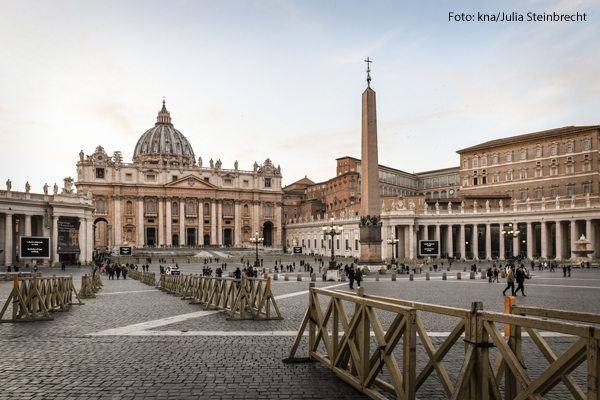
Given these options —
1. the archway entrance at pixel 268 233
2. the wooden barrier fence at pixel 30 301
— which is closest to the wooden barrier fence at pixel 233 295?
the wooden barrier fence at pixel 30 301

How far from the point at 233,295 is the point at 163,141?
124675 mm

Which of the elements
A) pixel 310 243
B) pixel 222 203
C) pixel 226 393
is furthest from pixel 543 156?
pixel 226 393

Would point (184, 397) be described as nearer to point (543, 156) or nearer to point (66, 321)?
point (66, 321)

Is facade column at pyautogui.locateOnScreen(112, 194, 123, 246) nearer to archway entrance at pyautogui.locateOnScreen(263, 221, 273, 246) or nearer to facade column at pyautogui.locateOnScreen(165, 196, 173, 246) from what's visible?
facade column at pyautogui.locateOnScreen(165, 196, 173, 246)

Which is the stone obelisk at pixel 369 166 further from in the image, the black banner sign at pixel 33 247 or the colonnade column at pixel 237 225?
the colonnade column at pixel 237 225

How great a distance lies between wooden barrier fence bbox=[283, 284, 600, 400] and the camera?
11.7 feet

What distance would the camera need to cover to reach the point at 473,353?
4270mm

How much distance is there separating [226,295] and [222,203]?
3445 inches

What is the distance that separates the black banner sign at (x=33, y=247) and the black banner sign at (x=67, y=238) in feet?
24.6

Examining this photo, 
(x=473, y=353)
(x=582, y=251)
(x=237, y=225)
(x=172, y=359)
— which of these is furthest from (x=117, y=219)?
(x=473, y=353)

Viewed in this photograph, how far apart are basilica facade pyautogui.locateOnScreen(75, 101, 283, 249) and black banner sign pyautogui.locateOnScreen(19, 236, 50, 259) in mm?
53502

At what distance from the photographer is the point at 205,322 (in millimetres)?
11930

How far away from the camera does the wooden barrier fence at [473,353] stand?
358 centimetres

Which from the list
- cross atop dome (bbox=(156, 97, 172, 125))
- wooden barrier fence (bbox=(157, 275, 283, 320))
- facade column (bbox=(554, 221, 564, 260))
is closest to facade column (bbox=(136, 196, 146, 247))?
cross atop dome (bbox=(156, 97, 172, 125))
